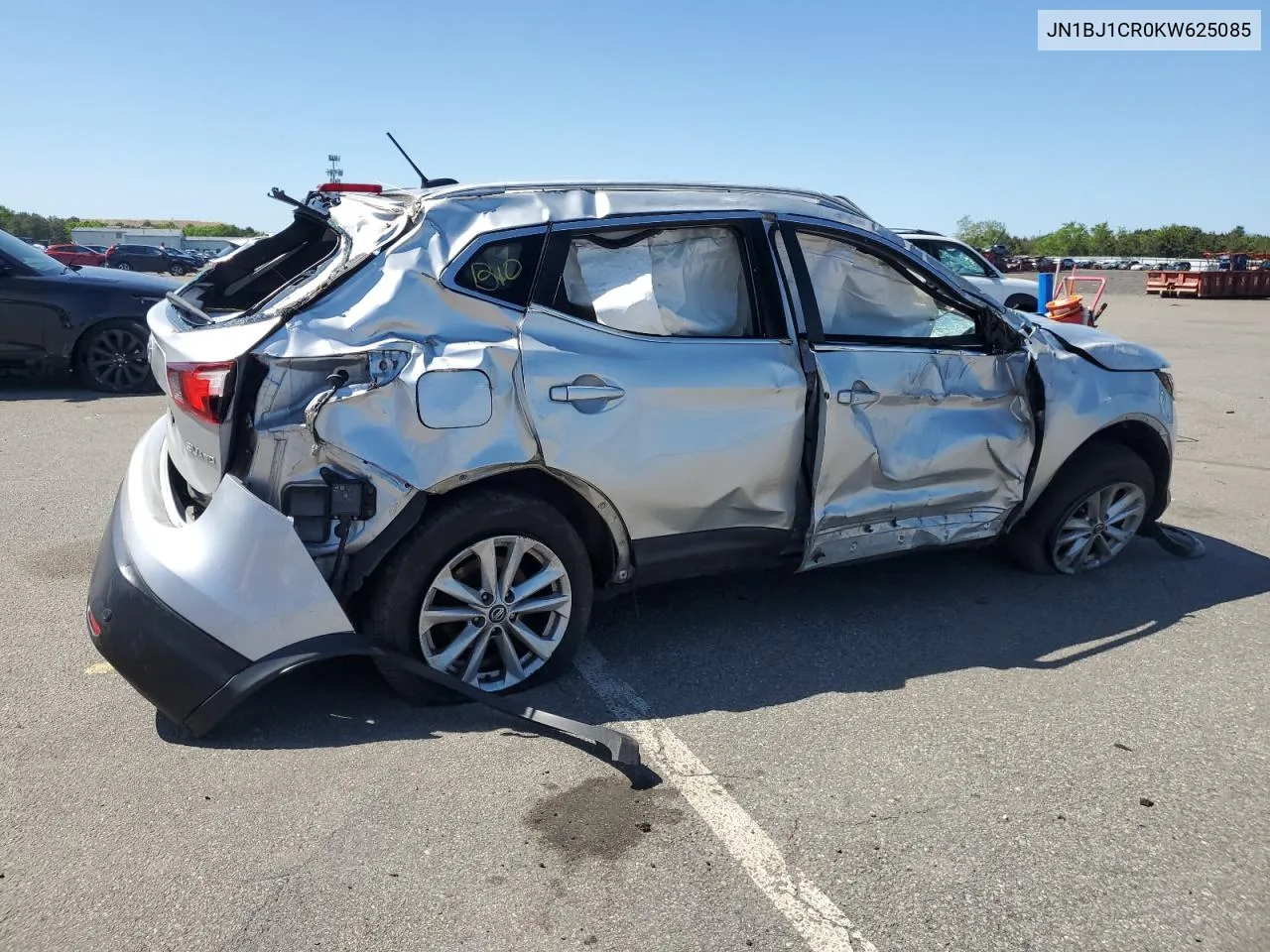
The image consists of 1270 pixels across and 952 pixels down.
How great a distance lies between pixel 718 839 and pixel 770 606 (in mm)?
1867

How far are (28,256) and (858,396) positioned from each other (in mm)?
9018

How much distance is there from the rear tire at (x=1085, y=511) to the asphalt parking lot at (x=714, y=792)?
31 centimetres

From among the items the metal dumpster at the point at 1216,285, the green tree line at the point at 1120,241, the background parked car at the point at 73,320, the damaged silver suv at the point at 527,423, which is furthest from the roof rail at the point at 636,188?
the green tree line at the point at 1120,241

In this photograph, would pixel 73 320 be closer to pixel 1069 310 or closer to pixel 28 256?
pixel 28 256

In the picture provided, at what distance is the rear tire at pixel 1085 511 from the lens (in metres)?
5.05

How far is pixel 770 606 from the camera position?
4.77 metres

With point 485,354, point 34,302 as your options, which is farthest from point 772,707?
point 34,302

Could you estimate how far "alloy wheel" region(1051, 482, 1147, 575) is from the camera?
17.0ft

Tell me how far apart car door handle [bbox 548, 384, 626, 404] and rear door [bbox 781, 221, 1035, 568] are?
930mm

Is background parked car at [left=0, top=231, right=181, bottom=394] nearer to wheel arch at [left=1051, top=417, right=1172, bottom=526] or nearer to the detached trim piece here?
the detached trim piece

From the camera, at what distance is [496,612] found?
147 inches

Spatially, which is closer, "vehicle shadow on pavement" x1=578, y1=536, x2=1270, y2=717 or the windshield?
"vehicle shadow on pavement" x1=578, y1=536, x2=1270, y2=717

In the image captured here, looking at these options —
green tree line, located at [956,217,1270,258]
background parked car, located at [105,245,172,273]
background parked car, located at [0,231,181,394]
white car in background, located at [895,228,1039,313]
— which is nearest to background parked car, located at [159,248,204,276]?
background parked car, located at [105,245,172,273]

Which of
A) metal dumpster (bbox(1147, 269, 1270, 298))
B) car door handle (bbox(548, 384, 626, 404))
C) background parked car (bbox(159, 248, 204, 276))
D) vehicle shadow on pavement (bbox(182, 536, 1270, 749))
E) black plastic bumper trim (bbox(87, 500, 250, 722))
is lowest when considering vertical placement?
vehicle shadow on pavement (bbox(182, 536, 1270, 749))
